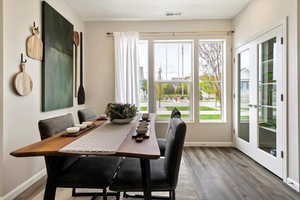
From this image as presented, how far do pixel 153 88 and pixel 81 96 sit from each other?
59.0 inches

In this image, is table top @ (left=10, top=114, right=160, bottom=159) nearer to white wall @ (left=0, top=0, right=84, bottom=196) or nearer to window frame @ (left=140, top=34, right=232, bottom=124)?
white wall @ (left=0, top=0, right=84, bottom=196)

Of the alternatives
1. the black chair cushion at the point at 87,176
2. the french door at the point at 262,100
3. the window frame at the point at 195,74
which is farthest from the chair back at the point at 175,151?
the window frame at the point at 195,74

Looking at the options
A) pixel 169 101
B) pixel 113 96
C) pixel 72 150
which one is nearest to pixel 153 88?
pixel 169 101

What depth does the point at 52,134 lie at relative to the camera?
1840mm

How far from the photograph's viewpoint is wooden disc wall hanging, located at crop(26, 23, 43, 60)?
8.46 feet

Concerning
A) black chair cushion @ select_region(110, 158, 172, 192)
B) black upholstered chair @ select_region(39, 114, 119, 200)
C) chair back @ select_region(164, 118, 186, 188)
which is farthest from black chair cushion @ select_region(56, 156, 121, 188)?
chair back @ select_region(164, 118, 186, 188)

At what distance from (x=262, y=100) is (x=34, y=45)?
3372 mm

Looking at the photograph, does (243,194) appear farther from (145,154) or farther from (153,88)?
(153,88)

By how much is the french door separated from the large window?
0.54 m

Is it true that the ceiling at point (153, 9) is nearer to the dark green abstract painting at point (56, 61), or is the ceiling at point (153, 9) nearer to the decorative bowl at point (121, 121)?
the dark green abstract painting at point (56, 61)

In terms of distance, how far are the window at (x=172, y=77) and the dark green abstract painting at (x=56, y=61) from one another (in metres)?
1.81

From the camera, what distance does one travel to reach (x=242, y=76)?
4059 mm

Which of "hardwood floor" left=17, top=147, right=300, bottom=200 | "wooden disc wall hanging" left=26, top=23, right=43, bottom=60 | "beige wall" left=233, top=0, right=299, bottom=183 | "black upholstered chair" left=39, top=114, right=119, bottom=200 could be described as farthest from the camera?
"wooden disc wall hanging" left=26, top=23, right=43, bottom=60

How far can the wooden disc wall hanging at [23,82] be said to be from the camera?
7.78ft
